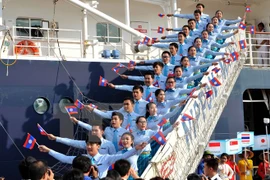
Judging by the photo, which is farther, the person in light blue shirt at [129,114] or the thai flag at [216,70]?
the thai flag at [216,70]

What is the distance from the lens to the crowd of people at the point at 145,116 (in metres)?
5.46

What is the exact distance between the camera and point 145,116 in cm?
896

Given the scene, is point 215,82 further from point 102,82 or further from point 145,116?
point 102,82

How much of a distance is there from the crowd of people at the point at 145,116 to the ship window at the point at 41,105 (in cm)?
137

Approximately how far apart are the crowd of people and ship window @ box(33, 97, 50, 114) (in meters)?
1.37

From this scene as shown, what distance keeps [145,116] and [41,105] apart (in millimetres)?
2756

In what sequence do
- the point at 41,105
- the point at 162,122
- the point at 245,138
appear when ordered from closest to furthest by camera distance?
the point at 162,122 → the point at 41,105 → the point at 245,138

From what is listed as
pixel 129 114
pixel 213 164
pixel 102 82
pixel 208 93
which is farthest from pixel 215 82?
pixel 213 164

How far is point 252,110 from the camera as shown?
16.3m

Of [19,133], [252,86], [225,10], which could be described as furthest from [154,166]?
[225,10]

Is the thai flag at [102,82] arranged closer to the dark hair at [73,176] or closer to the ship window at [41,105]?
the ship window at [41,105]

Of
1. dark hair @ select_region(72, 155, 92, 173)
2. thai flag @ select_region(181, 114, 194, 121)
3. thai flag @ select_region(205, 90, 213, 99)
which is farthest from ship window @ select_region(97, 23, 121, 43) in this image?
dark hair @ select_region(72, 155, 92, 173)

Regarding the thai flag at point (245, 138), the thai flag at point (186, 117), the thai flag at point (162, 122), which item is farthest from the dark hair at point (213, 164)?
the thai flag at point (245, 138)

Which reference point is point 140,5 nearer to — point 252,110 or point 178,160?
point 252,110
